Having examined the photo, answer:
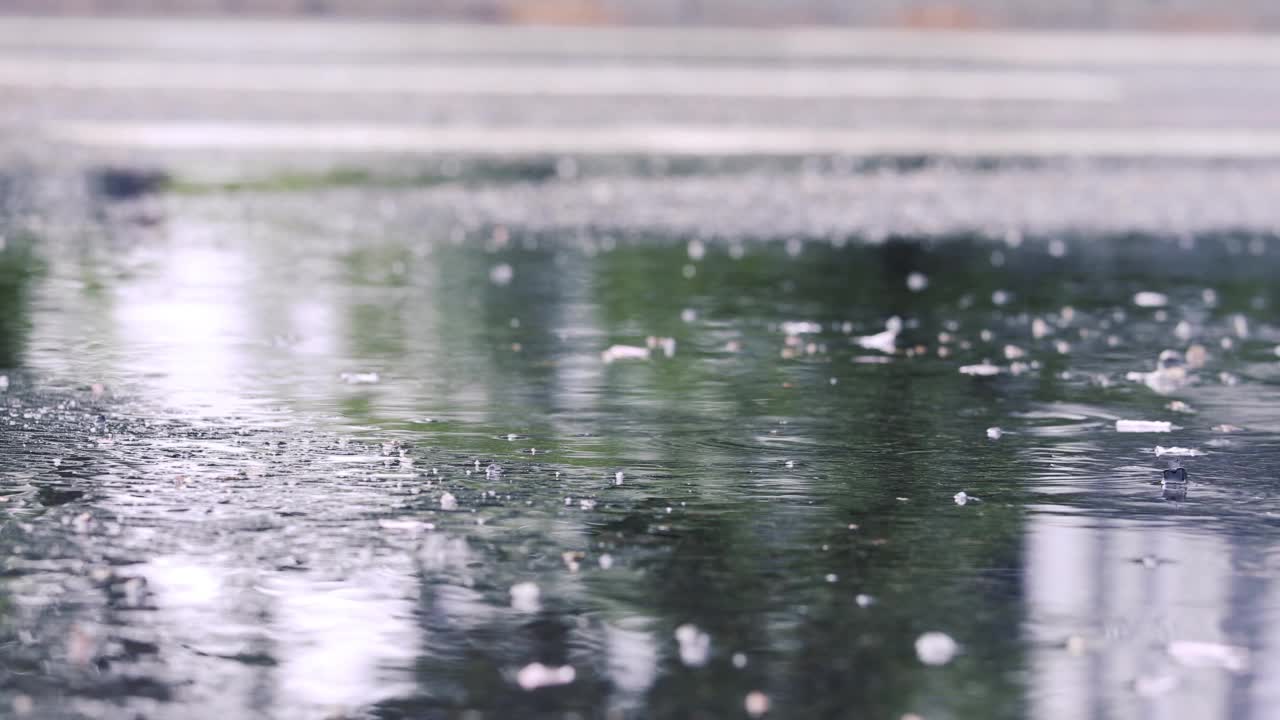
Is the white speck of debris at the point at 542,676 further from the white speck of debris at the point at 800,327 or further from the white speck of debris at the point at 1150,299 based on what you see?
the white speck of debris at the point at 1150,299

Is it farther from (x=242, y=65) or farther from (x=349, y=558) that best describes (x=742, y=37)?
(x=349, y=558)

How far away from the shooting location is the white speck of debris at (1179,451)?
714 cm

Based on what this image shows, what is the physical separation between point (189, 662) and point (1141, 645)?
1.80 m

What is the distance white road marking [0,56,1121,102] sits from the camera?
20.7m

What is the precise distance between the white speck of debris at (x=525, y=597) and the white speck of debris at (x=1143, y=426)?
9.03 feet

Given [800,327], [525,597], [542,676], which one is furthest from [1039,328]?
[542,676]

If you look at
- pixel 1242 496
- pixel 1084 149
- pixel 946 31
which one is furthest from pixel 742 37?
pixel 1242 496

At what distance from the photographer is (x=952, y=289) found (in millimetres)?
11336

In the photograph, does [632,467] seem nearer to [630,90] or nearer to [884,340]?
[884,340]

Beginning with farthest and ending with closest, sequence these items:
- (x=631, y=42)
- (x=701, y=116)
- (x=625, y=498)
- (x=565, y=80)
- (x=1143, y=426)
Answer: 1. (x=631, y=42)
2. (x=565, y=80)
3. (x=701, y=116)
4. (x=1143, y=426)
5. (x=625, y=498)

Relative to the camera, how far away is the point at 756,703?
4.48 metres

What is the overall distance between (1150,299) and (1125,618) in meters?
6.16

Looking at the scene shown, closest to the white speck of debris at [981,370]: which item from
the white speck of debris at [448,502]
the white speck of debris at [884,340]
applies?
the white speck of debris at [884,340]

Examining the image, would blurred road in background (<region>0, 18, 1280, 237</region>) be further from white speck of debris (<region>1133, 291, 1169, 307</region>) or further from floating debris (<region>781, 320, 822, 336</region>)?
floating debris (<region>781, 320, 822, 336</region>)
